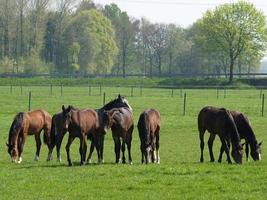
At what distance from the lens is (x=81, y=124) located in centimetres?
1530

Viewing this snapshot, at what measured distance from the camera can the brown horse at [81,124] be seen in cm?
1495

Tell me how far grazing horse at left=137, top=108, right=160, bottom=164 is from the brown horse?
3.85ft

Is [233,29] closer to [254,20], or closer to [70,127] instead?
[254,20]

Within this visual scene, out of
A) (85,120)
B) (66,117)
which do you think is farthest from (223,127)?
(66,117)

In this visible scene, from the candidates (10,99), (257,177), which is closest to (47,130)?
(257,177)

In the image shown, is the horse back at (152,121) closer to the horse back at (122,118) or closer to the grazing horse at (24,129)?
the horse back at (122,118)

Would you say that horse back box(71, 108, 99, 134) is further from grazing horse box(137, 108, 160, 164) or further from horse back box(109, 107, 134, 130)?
grazing horse box(137, 108, 160, 164)

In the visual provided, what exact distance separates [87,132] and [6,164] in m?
2.26

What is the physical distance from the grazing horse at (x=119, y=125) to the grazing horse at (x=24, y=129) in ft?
7.14

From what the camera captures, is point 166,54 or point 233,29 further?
point 166,54

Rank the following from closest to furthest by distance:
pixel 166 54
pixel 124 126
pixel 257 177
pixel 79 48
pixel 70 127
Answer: pixel 257 177 < pixel 70 127 < pixel 124 126 < pixel 79 48 < pixel 166 54

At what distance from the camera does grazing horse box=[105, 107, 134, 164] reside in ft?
52.7

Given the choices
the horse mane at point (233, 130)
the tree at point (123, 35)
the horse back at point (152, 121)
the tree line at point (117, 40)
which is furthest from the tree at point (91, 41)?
the horse mane at point (233, 130)

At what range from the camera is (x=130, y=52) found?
113062mm
